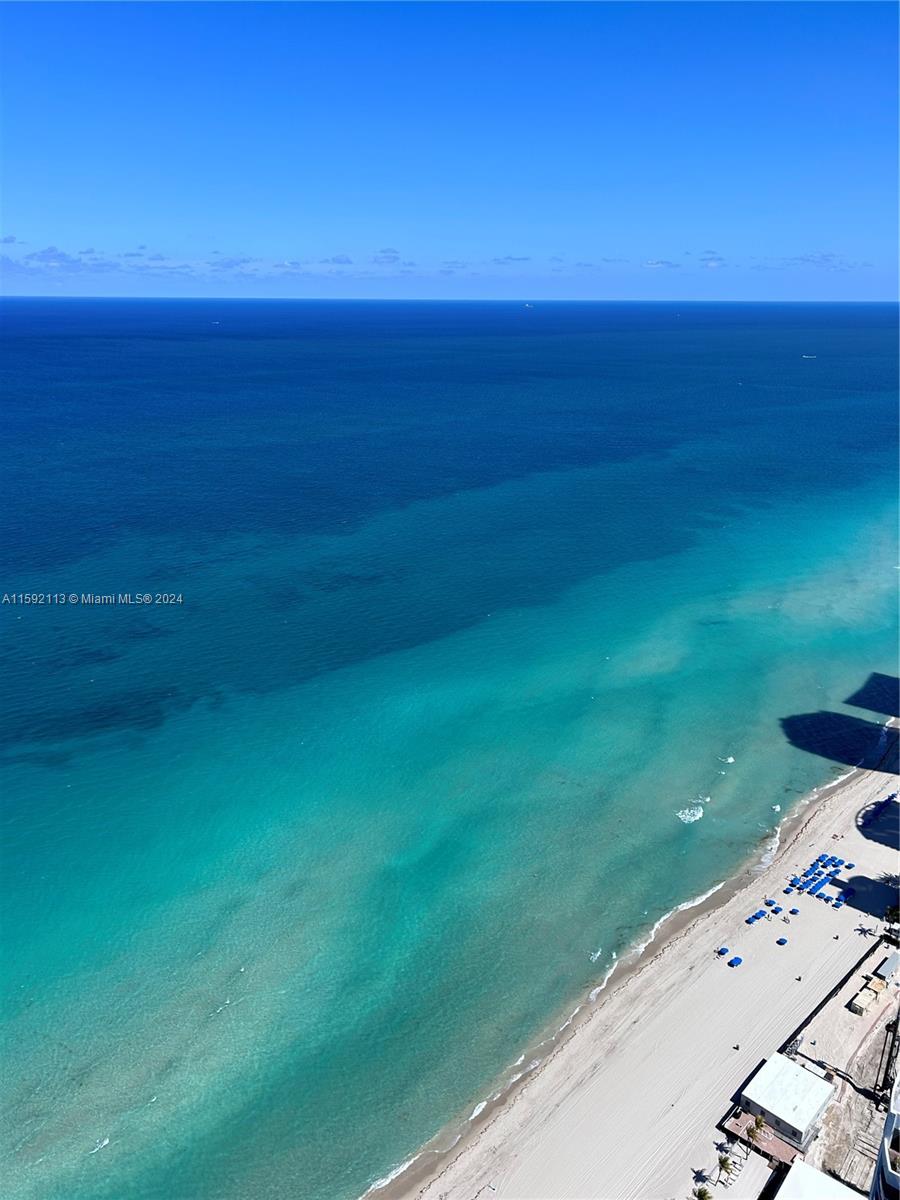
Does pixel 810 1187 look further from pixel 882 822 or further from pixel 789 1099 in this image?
pixel 882 822

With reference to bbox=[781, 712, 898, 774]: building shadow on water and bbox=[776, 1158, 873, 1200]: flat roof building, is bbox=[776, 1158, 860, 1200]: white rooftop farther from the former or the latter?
bbox=[781, 712, 898, 774]: building shadow on water

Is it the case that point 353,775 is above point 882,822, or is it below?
above

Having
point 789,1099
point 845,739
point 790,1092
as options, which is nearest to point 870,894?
point 790,1092

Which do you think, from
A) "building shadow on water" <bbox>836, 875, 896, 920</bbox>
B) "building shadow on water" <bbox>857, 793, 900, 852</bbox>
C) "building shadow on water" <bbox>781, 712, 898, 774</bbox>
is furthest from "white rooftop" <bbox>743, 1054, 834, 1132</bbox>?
"building shadow on water" <bbox>781, 712, 898, 774</bbox>

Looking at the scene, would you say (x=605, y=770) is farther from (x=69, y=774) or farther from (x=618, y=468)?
(x=618, y=468)

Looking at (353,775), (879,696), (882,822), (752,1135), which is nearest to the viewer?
(752,1135)
